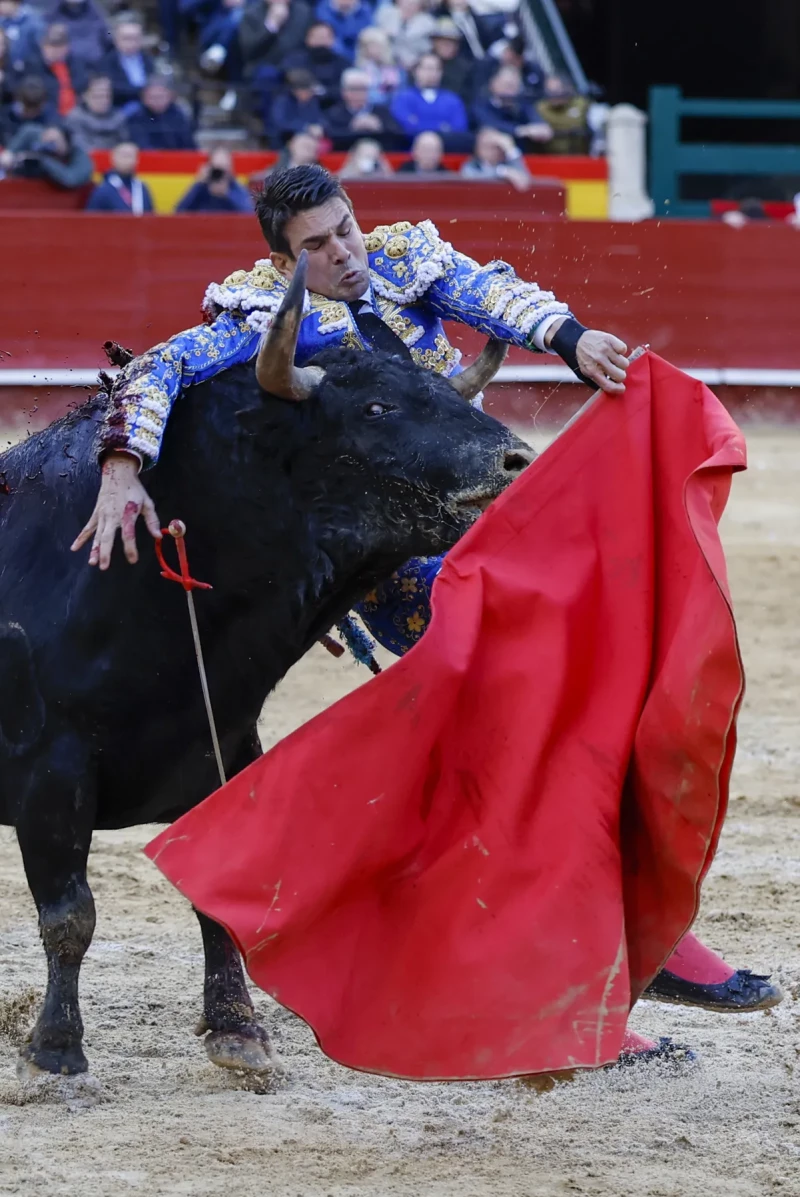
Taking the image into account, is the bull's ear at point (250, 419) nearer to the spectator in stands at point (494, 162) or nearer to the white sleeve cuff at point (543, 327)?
→ the white sleeve cuff at point (543, 327)

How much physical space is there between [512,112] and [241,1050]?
9.18 m

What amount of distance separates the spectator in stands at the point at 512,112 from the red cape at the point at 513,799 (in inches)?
347

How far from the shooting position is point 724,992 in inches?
119

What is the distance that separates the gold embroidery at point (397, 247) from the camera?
120 inches

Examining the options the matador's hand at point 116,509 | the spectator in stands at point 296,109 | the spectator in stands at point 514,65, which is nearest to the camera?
the matador's hand at point 116,509

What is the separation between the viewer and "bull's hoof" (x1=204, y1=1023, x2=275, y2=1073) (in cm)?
299

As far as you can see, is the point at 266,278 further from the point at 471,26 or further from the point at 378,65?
the point at 471,26

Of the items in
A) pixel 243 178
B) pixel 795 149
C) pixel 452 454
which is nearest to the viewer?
pixel 452 454

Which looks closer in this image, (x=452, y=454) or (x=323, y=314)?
(x=452, y=454)

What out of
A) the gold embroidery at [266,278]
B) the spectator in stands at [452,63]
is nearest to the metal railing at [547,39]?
the spectator in stands at [452,63]

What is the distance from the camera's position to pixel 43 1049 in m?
2.93

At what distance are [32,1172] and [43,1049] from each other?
37 cm

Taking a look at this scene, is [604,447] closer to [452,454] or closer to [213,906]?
[452,454]

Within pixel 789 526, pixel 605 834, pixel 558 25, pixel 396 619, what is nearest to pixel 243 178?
pixel 558 25
